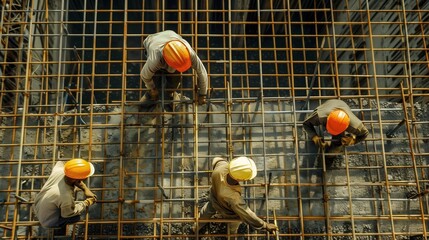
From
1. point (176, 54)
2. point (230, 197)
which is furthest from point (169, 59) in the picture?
point (230, 197)

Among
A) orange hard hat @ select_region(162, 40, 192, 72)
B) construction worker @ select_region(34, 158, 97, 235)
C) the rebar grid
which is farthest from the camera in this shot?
the rebar grid

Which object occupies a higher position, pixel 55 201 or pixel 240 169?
pixel 240 169

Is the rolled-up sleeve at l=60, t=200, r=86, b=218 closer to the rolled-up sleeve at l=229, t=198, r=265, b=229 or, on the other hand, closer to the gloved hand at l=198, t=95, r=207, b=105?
the rolled-up sleeve at l=229, t=198, r=265, b=229

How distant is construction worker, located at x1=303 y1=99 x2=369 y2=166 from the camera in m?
7.17

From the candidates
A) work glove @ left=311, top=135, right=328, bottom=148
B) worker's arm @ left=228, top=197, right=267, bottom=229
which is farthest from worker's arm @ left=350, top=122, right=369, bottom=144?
worker's arm @ left=228, top=197, right=267, bottom=229

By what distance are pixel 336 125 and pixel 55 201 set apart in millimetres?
4026

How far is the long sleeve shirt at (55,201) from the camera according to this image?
662 centimetres

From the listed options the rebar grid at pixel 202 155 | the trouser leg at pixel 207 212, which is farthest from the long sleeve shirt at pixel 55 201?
the trouser leg at pixel 207 212

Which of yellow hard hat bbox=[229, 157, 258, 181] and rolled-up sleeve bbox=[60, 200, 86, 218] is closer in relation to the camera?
yellow hard hat bbox=[229, 157, 258, 181]

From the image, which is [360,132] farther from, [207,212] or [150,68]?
[150,68]

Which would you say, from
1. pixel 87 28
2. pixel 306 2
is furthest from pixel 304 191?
pixel 87 28

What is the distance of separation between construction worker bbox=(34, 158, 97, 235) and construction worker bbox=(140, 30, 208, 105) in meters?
1.67

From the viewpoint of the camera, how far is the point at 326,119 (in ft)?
24.1

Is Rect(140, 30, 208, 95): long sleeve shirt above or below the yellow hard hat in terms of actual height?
above
